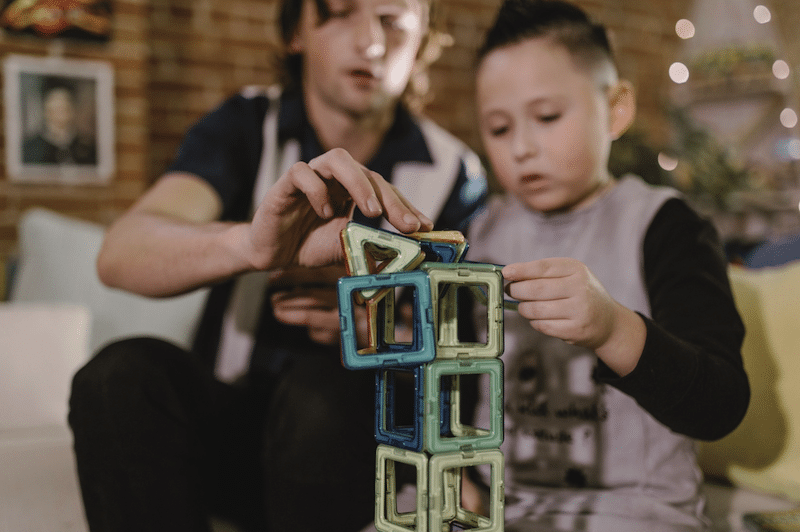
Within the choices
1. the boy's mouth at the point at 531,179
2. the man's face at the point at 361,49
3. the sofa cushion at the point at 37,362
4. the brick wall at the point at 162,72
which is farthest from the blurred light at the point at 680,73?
the sofa cushion at the point at 37,362

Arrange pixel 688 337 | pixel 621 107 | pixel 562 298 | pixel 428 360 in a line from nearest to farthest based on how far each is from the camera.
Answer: pixel 428 360, pixel 562 298, pixel 688 337, pixel 621 107

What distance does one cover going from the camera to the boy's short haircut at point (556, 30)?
0.99 metres

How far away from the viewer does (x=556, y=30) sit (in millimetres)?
992

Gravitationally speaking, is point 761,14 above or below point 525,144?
above

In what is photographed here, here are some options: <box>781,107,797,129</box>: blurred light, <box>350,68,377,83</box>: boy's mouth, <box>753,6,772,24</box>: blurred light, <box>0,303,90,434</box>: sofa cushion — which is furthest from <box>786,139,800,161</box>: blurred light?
<box>0,303,90,434</box>: sofa cushion

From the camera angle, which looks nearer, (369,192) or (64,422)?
(369,192)

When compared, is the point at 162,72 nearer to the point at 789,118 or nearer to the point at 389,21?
the point at 389,21

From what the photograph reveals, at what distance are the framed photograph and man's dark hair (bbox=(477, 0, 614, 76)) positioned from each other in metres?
1.54

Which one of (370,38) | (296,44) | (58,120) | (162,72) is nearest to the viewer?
(370,38)

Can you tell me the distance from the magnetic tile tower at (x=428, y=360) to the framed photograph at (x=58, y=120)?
1.88 meters

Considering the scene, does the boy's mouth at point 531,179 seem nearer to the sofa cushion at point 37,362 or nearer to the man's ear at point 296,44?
the man's ear at point 296,44

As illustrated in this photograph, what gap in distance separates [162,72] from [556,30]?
5.63 feet

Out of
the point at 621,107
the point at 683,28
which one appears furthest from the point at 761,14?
the point at 621,107

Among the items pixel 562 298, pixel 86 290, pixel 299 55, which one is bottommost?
pixel 86 290
